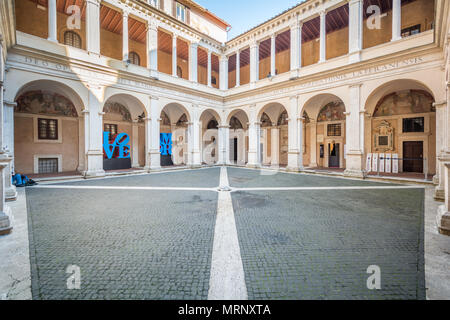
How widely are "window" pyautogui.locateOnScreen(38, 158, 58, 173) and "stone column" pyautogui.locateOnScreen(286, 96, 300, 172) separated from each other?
50.1ft

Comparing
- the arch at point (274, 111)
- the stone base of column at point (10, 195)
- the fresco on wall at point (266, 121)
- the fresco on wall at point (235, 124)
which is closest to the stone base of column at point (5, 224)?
the stone base of column at point (10, 195)

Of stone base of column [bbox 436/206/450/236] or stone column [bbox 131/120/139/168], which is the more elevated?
stone column [bbox 131/120/139/168]

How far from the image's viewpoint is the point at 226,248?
11.5ft

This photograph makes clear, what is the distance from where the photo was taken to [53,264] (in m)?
3.02

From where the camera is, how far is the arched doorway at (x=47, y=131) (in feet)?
40.1

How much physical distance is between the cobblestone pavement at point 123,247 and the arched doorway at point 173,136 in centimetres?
1242

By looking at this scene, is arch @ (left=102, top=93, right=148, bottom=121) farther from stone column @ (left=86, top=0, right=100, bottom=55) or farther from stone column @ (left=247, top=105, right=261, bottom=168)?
stone column @ (left=247, top=105, right=261, bottom=168)

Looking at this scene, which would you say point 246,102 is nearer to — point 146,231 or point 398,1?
point 398,1

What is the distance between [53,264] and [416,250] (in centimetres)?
547

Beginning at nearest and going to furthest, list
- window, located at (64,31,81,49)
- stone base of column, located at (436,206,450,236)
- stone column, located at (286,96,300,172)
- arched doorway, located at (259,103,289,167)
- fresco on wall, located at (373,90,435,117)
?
1. stone base of column, located at (436,206,450,236)
2. fresco on wall, located at (373,90,435,117)
3. window, located at (64,31,81,49)
4. stone column, located at (286,96,300,172)
5. arched doorway, located at (259,103,289,167)

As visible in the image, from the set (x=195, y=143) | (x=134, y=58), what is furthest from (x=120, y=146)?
(x=134, y=58)

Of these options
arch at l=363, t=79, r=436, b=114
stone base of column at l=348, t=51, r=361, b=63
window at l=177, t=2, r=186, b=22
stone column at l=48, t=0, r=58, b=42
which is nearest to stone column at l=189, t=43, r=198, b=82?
window at l=177, t=2, r=186, b=22

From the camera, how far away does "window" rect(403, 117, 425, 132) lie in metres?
13.1

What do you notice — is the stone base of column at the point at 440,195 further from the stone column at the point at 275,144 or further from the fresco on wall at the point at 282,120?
the fresco on wall at the point at 282,120
